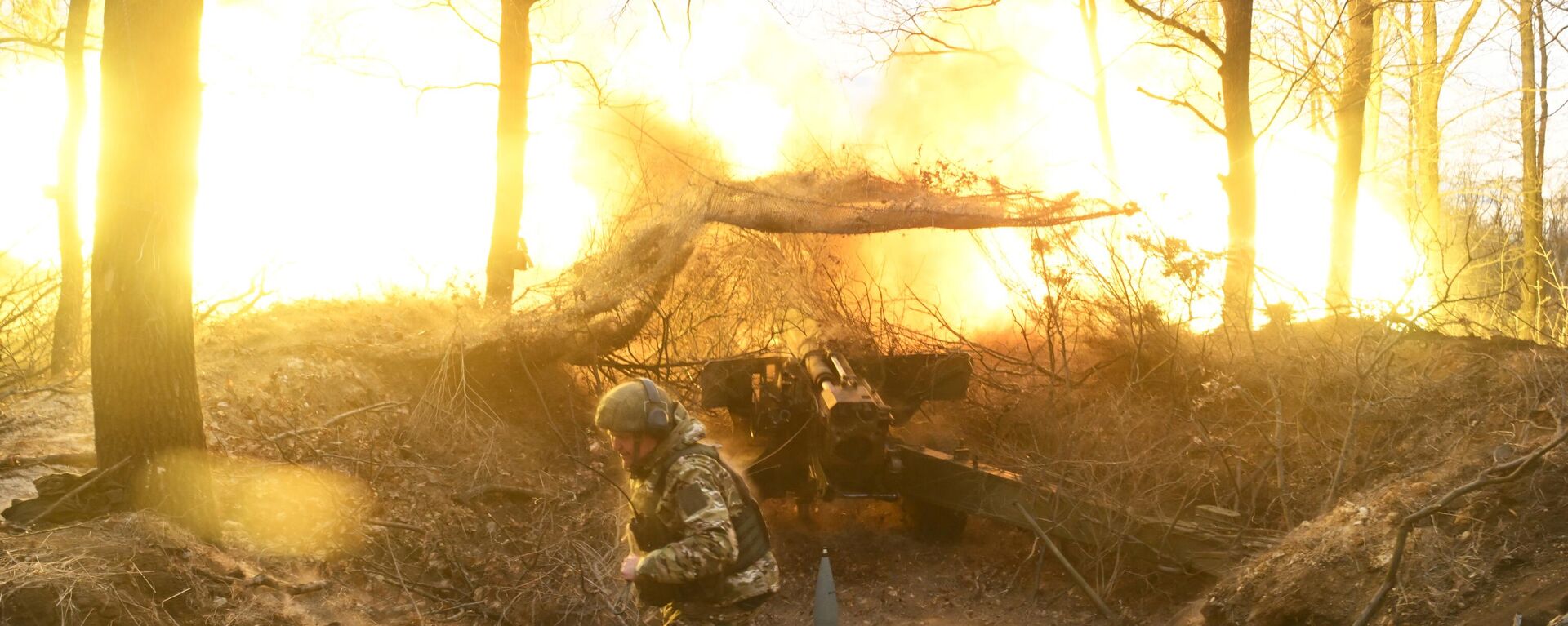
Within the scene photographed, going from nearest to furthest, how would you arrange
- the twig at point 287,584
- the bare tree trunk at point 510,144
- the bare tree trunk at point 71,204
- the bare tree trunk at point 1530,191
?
the twig at point 287,584 → the bare tree trunk at point 71,204 → the bare tree trunk at point 510,144 → the bare tree trunk at point 1530,191

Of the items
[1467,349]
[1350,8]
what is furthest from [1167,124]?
[1467,349]

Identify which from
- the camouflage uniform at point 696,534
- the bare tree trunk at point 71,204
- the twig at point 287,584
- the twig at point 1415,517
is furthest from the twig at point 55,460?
the twig at point 1415,517

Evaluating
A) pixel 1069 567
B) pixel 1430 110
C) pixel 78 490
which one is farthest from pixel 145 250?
pixel 1430 110

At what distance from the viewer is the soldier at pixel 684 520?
203 inches

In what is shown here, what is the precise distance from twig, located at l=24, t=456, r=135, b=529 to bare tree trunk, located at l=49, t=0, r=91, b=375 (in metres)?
5.66

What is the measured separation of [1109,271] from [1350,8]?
24.2 ft

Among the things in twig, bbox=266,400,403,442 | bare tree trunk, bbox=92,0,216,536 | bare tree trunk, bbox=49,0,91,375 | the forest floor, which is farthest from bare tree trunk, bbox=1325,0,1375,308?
bare tree trunk, bbox=49,0,91,375

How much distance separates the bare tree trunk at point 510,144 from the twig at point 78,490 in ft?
21.4

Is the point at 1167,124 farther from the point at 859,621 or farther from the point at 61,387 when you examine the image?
the point at 61,387

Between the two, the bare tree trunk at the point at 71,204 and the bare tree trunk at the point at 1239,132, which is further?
the bare tree trunk at the point at 1239,132

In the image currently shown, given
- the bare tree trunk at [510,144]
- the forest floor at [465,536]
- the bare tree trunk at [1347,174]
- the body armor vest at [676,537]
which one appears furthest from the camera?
the bare tree trunk at [1347,174]

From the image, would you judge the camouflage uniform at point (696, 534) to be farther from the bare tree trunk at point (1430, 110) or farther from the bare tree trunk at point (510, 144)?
the bare tree trunk at point (1430, 110)

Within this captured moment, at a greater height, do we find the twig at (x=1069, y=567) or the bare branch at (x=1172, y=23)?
the bare branch at (x=1172, y=23)

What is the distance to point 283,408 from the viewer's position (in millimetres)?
9422
